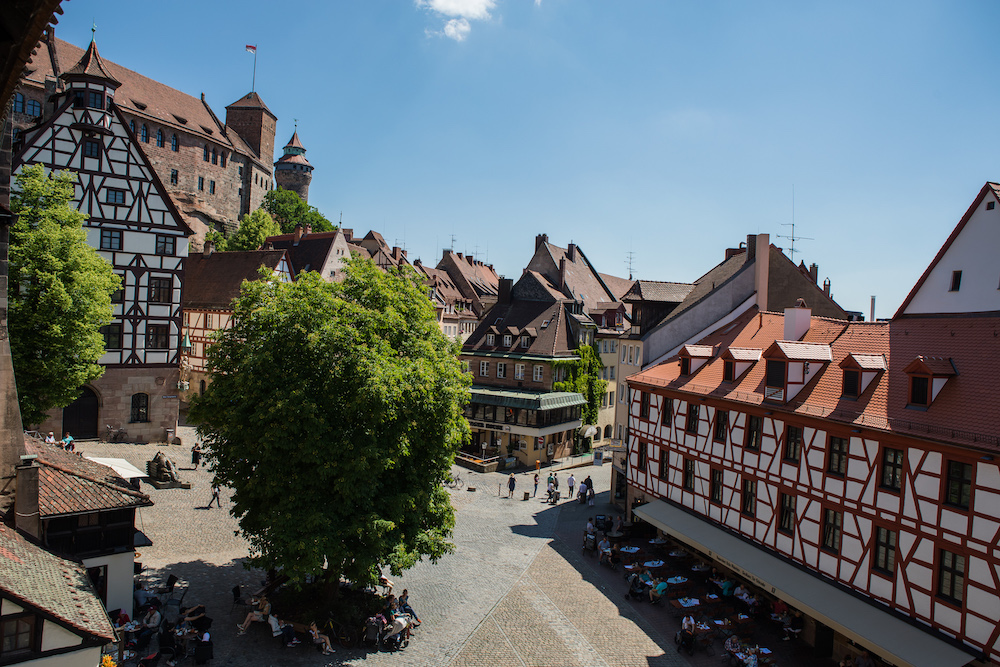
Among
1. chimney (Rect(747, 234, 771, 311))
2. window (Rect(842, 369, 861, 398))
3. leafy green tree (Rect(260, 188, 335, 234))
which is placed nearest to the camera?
window (Rect(842, 369, 861, 398))

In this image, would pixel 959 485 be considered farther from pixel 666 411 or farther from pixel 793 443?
pixel 666 411

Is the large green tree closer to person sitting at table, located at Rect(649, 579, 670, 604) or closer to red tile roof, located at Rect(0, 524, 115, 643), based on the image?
red tile roof, located at Rect(0, 524, 115, 643)

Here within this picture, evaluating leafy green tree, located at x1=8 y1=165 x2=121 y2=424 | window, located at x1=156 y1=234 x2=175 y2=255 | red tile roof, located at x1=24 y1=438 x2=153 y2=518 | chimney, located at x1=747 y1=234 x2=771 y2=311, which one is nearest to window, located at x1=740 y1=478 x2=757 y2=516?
chimney, located at x1=747 y1=234 x2=771 y2=311

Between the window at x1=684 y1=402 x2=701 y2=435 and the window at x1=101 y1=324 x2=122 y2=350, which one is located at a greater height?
the window at x1=101 y1=324 x2=122 y2=350

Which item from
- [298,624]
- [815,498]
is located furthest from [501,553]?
[815,498]

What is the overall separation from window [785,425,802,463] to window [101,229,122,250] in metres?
33.4

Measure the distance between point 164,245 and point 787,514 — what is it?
33244mm

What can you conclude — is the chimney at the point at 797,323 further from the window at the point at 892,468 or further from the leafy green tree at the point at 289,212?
the leafy green tree at the point at 289,212

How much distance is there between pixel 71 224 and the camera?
90.6 feet

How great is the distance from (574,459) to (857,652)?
95.9 ft

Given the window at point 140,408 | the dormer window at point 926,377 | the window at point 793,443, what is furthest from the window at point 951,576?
the window at point 140,408

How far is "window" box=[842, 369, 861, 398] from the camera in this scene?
20086mm

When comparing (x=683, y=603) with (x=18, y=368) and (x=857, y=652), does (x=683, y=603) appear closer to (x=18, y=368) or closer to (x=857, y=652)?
(x=857, y=652)

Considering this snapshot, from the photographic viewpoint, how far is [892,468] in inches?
712
